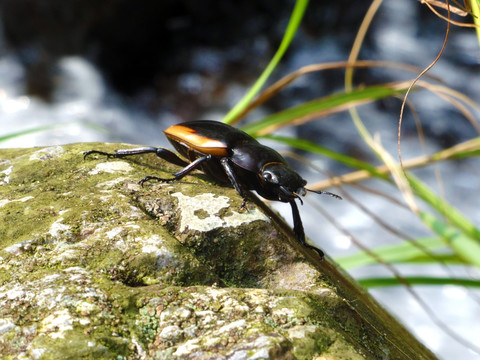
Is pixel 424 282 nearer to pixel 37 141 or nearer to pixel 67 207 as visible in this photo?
pixel 67 207

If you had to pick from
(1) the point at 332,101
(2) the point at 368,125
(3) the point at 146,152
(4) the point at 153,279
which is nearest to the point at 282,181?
(3) the point at 146,152

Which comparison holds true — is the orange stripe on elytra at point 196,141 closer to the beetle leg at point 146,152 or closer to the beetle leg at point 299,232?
the beetle leg at point 146,152

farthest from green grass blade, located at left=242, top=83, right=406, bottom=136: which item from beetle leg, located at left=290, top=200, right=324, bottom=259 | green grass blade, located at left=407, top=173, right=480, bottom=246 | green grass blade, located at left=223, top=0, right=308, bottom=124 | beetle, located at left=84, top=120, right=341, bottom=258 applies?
beetle leg, located at left=290, top=200, right=324, bottom=259

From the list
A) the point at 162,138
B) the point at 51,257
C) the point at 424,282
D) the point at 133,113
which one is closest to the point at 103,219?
the point at 51,257

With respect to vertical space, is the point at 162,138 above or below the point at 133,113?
below

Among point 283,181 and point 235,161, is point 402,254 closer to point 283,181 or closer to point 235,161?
point 283,181

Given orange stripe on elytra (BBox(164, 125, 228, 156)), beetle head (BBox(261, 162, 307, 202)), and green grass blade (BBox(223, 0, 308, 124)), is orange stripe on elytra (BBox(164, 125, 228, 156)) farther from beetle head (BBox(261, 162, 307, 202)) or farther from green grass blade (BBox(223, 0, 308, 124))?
green grass blade (BBox(223, 0, 308, 124))
